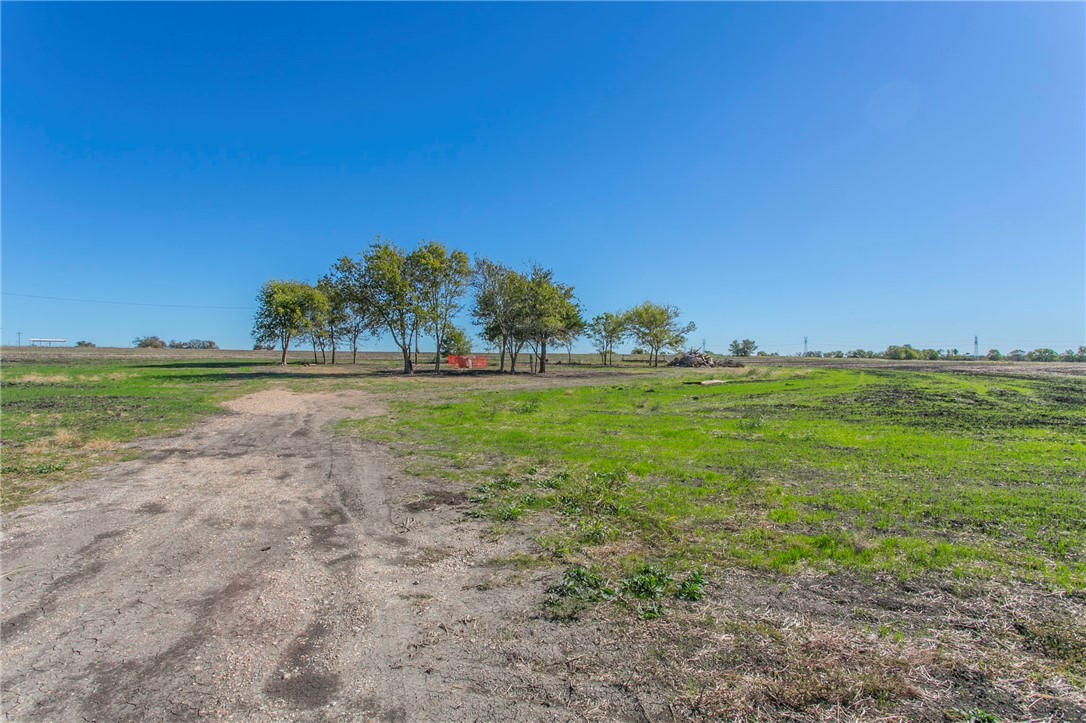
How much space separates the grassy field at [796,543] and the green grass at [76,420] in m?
0.13

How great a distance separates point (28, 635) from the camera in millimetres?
4125

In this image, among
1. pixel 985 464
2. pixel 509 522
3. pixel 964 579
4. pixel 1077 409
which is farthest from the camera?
pixel 1077 409

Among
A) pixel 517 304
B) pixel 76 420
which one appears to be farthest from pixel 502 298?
pixel 76 420

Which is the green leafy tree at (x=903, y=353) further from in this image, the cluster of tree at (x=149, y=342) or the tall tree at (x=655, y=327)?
the cluster of tree at (x=149, y=342)

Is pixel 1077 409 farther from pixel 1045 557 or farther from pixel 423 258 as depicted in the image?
pixel 423 258

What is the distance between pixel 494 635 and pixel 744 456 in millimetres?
8424

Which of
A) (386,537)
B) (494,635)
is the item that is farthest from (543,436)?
(494,635)

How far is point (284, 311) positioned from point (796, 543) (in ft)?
207

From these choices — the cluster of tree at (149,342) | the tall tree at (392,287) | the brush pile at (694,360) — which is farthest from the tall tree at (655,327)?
the cluster of tree at (149,342)

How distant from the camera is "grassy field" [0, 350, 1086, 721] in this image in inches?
138

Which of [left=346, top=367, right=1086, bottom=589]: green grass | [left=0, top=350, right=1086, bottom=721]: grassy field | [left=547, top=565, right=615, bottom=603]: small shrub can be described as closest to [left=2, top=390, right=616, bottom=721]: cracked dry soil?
[left=547, top=565, right=615, bottom=603]: small shrub

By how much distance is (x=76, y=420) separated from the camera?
15.4m

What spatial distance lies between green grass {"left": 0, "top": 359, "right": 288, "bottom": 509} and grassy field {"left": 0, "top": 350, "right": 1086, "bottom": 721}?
5.1 inches

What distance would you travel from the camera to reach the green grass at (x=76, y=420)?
9500 millimetres
